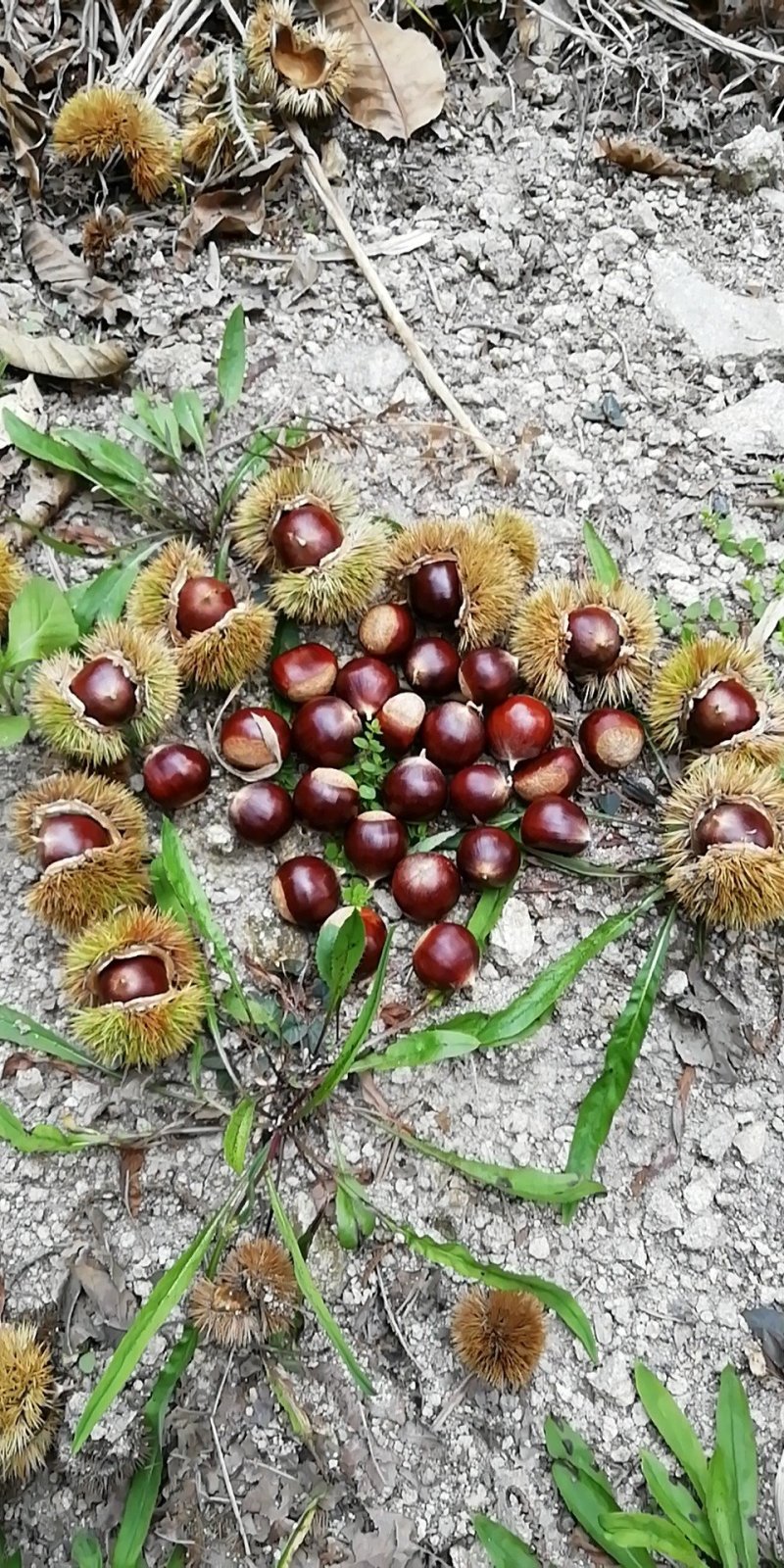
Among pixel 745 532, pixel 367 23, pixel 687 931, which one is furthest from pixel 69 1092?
pixel 367 23

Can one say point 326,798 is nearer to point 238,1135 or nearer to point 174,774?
point 174,774

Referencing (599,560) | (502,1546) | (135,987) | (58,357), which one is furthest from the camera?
(58,357)

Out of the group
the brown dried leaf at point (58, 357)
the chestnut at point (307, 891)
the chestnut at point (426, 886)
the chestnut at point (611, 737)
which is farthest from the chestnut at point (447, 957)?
the brown dried leaf at point (58, 357)

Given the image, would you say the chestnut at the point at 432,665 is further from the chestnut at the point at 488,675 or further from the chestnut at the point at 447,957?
the chestnut at the point at 447,957

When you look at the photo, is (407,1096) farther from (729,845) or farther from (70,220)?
(70,220)

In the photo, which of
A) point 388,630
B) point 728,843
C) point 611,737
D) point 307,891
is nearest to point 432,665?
point 388,630

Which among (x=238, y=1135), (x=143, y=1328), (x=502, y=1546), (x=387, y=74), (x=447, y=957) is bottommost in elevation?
(x=502, y=1546)
